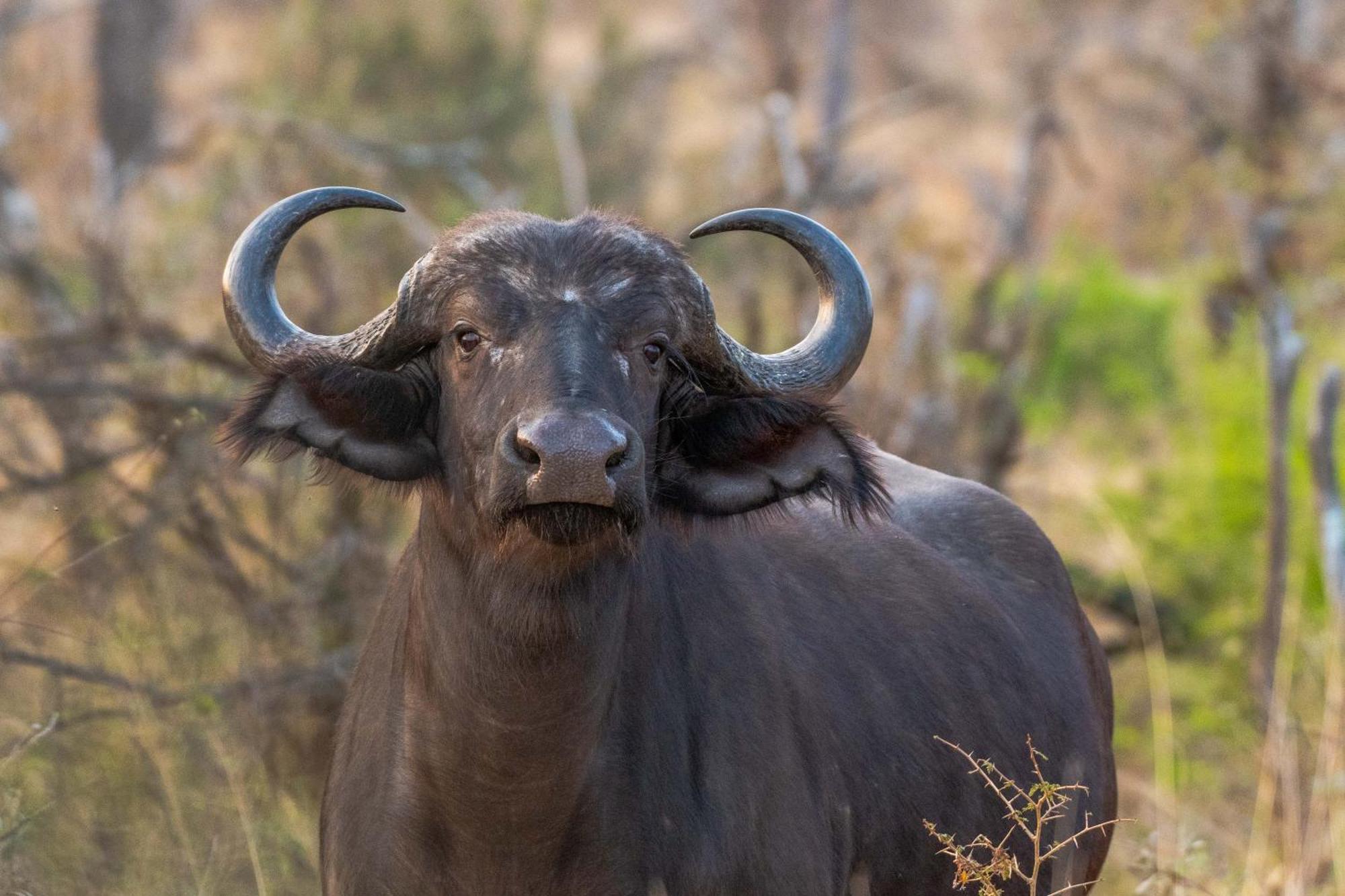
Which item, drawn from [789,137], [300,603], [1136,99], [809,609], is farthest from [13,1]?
[1136,99]

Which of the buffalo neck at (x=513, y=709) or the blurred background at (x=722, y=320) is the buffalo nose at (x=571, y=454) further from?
the blurred background at (x=722, y=320)

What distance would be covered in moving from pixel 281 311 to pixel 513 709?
1108 mm

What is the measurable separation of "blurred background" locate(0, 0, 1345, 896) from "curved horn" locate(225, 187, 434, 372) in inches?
25.7

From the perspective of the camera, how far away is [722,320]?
41.7 ft

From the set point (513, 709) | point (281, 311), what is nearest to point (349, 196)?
point (281, 311)

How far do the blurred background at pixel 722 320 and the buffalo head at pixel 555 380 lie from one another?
0.76 meters

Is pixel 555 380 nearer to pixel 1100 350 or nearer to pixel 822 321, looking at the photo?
pixel 822 321

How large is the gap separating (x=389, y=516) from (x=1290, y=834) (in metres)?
4.16

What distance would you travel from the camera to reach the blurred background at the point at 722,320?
6137 mm

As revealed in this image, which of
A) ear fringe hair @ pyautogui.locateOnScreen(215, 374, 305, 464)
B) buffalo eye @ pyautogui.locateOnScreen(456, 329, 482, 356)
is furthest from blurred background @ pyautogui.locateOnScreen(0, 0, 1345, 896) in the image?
buffalo eye @ pyautogui.locateOnScreen(456, 329, 482, 356)

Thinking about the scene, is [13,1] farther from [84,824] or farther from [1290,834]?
[1290,834]

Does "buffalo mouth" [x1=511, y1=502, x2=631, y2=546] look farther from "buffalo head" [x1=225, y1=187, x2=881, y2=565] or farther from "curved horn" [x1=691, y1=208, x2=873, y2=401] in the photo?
"curved horn" [x1=691, y1=208, x2=873, y2=401]

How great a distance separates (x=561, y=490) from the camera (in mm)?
3334

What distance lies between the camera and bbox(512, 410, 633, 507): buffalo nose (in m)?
3.32
